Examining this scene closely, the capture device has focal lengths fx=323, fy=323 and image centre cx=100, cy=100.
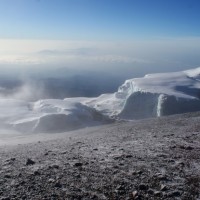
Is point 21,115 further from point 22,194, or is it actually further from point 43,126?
point 22,194

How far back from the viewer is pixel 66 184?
8.43m

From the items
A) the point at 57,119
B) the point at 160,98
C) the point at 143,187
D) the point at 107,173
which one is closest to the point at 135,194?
the point at 143,187

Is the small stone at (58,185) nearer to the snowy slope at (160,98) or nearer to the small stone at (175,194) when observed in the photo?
the small stone at (175,194)

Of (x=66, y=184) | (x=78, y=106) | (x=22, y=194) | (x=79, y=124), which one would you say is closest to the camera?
(x=22, y=194)

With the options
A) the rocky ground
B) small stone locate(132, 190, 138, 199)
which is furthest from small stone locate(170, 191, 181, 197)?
small stone locate(132, 190, 138, 199)

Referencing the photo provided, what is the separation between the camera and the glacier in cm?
4978

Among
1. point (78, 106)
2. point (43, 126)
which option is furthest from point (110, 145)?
point (78, 106)

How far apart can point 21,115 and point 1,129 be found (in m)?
8.49

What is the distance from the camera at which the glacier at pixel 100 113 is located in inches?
1960

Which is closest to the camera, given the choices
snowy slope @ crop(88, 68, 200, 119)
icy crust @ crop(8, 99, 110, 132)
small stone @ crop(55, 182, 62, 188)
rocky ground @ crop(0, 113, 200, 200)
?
rocky ground @ crop(0, 113, 200, 200)

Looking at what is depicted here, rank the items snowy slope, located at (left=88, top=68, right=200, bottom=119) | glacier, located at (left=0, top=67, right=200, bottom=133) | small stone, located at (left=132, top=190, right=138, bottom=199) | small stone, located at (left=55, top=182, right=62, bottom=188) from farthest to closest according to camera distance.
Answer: snowy slope, located at (left=88, top=68, right=200, bottom=119), glacier, located at (left=0, top=67, right=200, bottom=133), small stone, located at (left=55, top=182, right=62, bottom=188), small stone, located at (left=132, top=190, right=138, bottom=199)

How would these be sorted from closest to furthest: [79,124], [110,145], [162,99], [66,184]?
[66,184] → [110,145] → [79,124] → [162,99]

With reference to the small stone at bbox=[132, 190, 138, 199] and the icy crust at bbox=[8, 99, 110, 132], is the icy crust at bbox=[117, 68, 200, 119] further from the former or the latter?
the small stone at bbox=[132, 190, 138, 199]

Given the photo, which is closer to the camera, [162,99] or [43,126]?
[43,126]
